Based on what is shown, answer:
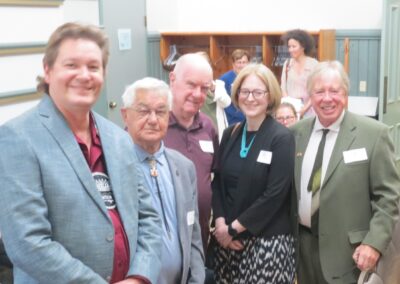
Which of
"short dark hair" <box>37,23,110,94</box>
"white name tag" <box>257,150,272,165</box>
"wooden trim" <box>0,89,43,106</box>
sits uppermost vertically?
"short dark hair" <box>37,23,110,94</box>

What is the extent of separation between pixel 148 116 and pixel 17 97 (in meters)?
1.91

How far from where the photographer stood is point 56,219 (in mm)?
1336

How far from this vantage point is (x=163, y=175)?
186cm

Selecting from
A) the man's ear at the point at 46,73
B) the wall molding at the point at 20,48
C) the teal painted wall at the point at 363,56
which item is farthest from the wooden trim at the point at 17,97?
the teal painted wall at the point at 363,56

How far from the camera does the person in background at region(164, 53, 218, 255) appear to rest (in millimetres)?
2234

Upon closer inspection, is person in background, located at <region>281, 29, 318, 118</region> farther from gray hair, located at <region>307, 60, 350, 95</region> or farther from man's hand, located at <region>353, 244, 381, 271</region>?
man's hand, located at <region>353, 244, 381, 271</region>

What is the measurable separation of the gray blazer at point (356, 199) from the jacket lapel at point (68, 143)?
1155 mm

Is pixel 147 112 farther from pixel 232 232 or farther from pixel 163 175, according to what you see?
pixel 232 232

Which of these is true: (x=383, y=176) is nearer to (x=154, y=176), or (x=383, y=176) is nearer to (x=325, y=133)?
(x=325, y=133)

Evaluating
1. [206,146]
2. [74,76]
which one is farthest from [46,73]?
[206,146]

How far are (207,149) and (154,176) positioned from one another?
522 millimetres

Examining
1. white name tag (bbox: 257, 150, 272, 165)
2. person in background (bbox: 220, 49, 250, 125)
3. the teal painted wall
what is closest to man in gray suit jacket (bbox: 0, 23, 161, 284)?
white name tag (bbox: 257, 150, 272, 165)

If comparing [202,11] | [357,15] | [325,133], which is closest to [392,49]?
[357,15]

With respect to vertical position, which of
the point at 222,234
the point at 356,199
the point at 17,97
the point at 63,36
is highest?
the point at 63,36
